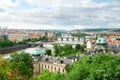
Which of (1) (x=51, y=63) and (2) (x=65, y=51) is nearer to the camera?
(1) (x=51, y=63)

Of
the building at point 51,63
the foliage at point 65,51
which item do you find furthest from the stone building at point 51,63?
the foliage at point 65,51

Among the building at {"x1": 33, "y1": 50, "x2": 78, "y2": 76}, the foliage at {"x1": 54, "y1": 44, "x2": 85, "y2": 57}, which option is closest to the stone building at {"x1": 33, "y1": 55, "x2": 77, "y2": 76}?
the building at {"x1": 33, "y1": 50, "x2": 78, "y2": 76}

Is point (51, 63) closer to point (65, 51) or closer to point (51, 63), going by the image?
point (51, 63)

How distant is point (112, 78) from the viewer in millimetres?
19797

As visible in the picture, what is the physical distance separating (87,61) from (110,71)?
12.0m

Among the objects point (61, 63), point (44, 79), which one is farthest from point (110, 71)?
point (61, 63)

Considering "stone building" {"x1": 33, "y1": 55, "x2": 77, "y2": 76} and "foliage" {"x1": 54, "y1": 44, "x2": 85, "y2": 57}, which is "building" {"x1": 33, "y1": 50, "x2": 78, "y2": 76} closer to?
"stone building" {"x1": 33, "y1": 55, "x2": 77, "y2": 76}

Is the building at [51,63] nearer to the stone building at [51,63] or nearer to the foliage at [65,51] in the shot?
the stone building at [51,63]

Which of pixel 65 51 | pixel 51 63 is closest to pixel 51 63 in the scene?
pixel 51 63

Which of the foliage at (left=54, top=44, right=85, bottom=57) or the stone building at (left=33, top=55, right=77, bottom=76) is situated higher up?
the stone building at (left=33, top=55, right=77, bottom=76)

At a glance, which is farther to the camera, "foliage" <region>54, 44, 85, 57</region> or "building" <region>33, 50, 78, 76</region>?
"foliage" <region>54, 44, 85, 57</region>

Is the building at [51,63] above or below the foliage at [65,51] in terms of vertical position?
above

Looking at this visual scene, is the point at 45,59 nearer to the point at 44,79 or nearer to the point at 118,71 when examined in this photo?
the point at 44,79

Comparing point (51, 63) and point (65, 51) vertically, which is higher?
point (51, 63)
